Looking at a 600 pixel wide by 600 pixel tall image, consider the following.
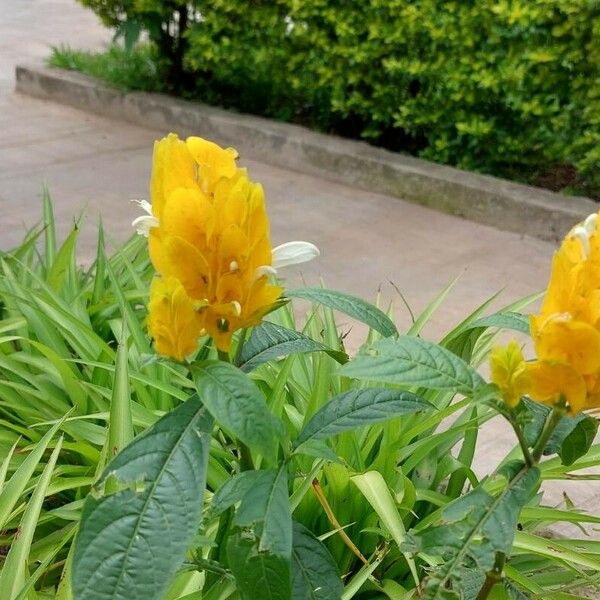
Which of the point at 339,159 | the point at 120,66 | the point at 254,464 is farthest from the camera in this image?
the point at 120,66

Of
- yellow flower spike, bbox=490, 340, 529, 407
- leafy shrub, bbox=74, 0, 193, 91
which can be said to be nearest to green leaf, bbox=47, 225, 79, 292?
yellow flower spike, bbox=490, 340, 529, 407

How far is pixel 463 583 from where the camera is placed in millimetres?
1219

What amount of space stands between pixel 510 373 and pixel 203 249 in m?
0.33

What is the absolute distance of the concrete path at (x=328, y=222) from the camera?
3.98 meters

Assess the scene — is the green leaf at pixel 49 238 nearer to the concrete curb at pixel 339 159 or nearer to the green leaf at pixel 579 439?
the green leaf at pixel 579 439

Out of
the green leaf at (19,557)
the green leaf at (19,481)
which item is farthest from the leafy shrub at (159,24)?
the green leaf at (19,557)

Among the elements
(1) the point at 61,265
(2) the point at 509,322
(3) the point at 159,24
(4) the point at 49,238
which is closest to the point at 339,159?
(3) the point at 159,24

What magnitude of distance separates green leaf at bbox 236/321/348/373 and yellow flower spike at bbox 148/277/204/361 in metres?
0.16

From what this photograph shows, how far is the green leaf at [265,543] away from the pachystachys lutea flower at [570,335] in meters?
0.25

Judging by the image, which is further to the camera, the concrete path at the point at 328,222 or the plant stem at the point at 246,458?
the concrete path at the point at 328,222

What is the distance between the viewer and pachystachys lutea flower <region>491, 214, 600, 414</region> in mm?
858

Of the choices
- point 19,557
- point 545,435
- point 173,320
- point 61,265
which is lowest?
point 19,557

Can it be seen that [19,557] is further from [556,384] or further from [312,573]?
[556,384]

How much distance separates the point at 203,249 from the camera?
0.91m
